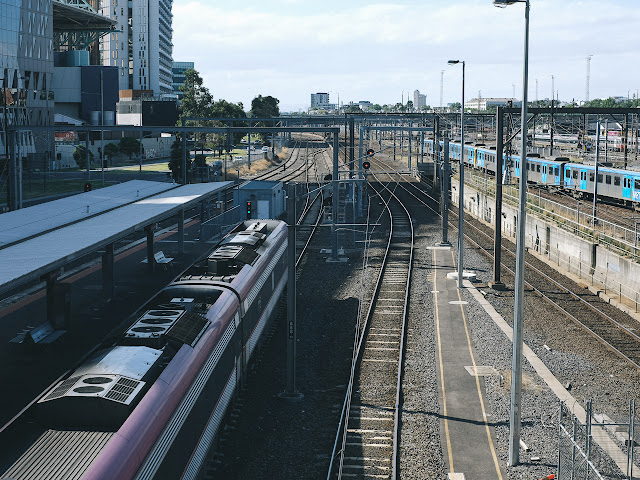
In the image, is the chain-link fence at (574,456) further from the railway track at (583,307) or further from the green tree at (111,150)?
the green tree at (111,150)

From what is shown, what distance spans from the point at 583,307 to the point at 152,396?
69.6 ft

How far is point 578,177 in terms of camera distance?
52750mm

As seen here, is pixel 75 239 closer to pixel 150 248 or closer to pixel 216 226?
pixel 150 248

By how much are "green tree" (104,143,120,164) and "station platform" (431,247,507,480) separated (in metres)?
75.7

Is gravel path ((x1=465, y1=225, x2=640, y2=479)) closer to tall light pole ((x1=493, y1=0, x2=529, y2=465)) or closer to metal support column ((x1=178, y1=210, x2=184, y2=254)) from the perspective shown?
tall light pole ((x1=493, y1=0, x2=529, y2=465))

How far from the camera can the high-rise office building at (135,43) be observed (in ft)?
551

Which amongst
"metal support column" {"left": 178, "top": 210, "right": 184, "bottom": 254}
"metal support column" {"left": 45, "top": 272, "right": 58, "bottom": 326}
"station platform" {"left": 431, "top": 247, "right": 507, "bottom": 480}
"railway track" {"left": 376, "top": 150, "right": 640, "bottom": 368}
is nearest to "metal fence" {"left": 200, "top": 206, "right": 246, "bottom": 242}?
"metal support column" {"left": 178, "top": 210, "right": 184, "bottom": 254}

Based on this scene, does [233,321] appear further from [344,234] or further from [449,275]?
[344,234]

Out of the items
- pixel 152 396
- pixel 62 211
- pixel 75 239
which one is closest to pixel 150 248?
pixel 62 211

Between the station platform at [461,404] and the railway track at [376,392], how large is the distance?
1192 millimetres

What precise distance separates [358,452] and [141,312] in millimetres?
5652

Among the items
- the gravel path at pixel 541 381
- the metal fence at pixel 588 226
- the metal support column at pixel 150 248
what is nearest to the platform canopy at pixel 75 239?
the metal support column at pixel 150 248

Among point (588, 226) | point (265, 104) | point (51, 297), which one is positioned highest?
point (265, 104)

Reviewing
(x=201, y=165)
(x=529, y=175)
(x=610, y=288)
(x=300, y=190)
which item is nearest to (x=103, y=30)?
(x=201, y=165)
